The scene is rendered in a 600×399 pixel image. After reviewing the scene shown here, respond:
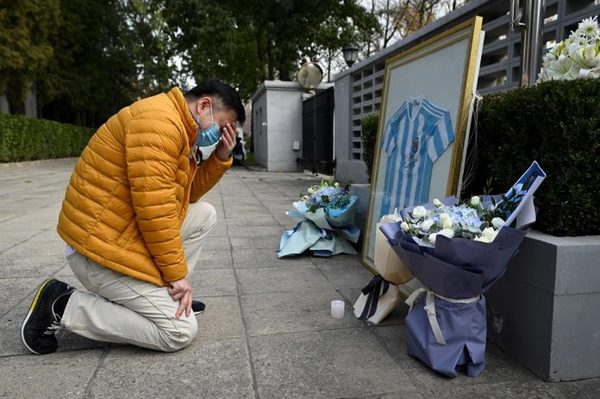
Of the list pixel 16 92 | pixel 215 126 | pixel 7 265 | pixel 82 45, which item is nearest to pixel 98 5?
pixel 82 45

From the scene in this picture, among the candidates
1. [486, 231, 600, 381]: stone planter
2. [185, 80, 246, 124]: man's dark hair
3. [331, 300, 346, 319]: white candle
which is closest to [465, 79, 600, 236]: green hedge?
[486, 231, 600, 381]: stone planter

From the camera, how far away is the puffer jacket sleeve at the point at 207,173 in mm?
2980

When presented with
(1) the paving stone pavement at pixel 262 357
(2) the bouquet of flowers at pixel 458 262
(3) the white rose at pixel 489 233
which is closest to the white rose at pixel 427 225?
(2) the bouquet of flowers at pixel 458 262

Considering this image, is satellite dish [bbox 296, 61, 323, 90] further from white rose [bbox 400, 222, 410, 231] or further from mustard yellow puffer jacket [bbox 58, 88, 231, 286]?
white rose [bbox 400, 222, 410, 231]

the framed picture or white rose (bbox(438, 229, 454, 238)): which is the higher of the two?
the framed picture

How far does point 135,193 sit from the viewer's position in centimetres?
218

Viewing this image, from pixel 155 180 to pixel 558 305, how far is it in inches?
74.5

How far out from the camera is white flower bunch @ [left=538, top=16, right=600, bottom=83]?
2.23m

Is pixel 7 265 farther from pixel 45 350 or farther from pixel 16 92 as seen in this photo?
pixel 16 92

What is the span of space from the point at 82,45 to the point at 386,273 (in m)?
26.2

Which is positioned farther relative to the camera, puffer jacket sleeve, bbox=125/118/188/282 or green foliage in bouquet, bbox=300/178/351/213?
green foliage in bouquet, bbox=300/178/351/213

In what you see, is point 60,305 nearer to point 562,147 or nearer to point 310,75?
point 562,147

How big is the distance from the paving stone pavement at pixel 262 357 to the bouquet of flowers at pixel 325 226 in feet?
1.02

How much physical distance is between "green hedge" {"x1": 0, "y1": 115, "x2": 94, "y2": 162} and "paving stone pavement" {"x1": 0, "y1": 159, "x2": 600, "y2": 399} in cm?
1409
